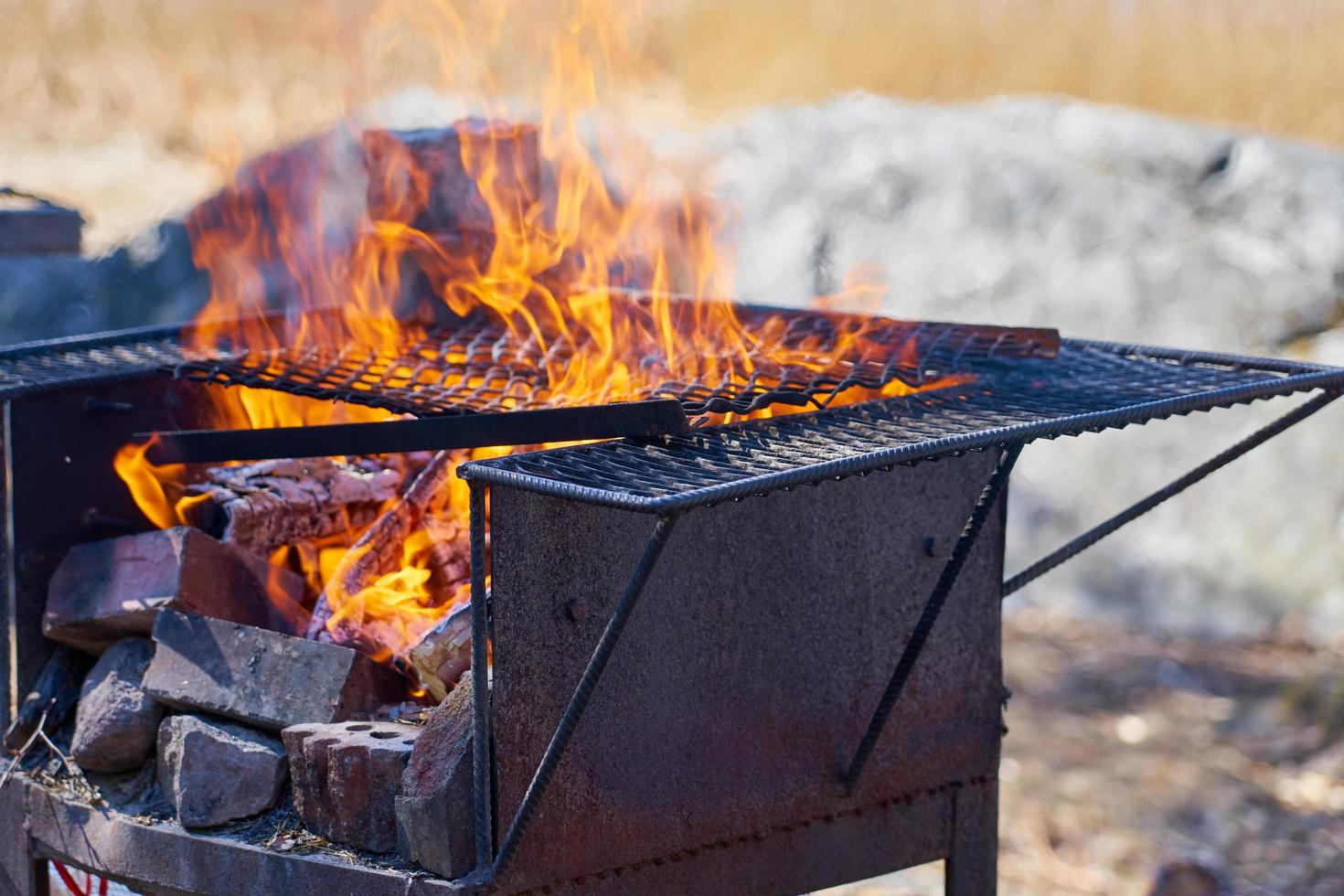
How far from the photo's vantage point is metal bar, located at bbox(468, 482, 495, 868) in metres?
2.39

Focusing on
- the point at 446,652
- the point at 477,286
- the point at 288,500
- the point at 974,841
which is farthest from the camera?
the point at 477,286

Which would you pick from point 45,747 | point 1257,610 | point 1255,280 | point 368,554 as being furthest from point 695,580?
point 1255,280

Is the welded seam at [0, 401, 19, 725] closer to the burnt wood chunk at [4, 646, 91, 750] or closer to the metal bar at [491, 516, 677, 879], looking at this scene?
the burnt wood chunk at [4, 646, 91, 750]

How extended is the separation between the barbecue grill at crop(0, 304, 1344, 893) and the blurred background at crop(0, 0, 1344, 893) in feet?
4.72

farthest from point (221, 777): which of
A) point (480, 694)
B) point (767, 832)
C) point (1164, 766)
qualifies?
point (1164, 766)

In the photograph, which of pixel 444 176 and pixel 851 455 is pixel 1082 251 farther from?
pixel 851 455

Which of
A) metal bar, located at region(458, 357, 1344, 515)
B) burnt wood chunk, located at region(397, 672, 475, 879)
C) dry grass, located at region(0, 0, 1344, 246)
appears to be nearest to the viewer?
metal bar, located at region(458, 357, 1344, 515)

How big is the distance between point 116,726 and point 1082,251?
751 cm

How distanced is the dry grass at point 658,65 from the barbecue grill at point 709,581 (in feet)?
18.0

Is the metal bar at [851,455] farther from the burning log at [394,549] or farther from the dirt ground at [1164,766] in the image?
the dirt ground at [1164,766]

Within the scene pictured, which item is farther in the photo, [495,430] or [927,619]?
[927,619]

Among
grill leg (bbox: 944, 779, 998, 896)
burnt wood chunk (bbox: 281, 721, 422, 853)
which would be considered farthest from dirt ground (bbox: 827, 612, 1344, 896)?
burnt wood chunk (bbox: 281, 721, 422, 853)

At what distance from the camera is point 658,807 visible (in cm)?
271

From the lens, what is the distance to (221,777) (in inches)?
109
